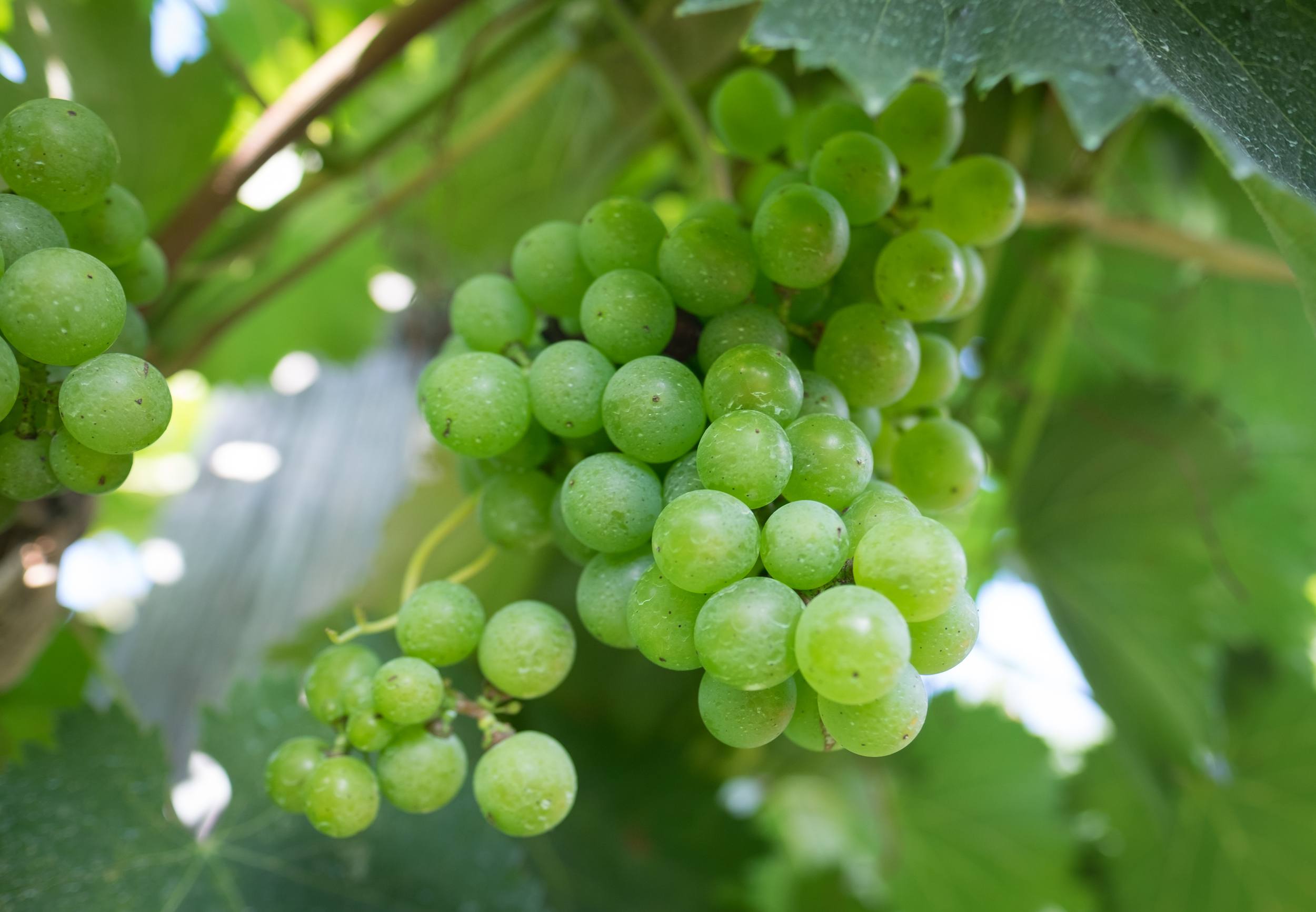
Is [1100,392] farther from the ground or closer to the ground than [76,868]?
closer to the ground

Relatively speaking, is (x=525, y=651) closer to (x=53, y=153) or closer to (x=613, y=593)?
(x=613, y=593)

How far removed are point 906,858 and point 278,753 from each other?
1.01m

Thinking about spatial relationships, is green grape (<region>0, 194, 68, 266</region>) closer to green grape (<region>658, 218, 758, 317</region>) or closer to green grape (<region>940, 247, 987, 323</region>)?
green grape (<region>658, 218, 758, 317</region>)

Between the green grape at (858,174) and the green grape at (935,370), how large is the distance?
0.27 feet

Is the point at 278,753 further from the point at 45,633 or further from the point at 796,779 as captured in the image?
the point at 796,779

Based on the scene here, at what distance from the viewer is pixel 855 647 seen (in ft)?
1.00

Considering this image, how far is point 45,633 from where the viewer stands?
0.60 metres

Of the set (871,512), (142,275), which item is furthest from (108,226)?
(871,512)

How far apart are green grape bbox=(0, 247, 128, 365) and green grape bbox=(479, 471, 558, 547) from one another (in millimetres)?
188

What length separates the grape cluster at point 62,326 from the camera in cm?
36

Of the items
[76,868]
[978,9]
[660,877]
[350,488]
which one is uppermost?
[978,9]

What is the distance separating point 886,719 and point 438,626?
21cm

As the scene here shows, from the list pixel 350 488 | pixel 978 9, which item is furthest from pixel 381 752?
pixel 350 488

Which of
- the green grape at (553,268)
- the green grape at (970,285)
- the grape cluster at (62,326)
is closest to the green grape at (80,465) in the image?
the grape cluster at (62,326)
